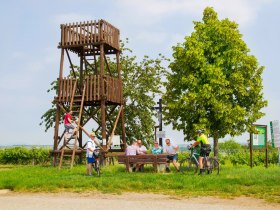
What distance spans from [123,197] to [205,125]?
36.7 ft

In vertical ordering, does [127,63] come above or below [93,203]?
above

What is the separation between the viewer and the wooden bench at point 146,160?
19.7 metres

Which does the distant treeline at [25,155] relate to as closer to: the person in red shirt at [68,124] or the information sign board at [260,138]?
the person in red shirt at [68,124]

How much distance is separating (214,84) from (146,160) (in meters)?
6.46

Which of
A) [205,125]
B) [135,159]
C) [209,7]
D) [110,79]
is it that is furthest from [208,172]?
[209,7]

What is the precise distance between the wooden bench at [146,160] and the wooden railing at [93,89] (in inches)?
213

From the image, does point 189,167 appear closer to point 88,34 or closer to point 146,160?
point 146,160

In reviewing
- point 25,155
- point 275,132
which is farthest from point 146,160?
point 25,155

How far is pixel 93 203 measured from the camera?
11.7 metres

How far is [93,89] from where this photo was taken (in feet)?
83.3

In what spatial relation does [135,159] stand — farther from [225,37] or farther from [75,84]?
[225,37]

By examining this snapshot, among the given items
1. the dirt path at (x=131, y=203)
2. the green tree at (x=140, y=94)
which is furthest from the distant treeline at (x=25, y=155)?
the dirt path at (x=131, y=203)

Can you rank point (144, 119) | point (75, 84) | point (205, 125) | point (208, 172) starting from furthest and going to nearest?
point (144, 119) → point (75, 84) → point (205, 125) → point (208, 172)

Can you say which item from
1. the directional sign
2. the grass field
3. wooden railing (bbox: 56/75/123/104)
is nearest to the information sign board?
the directional sign
